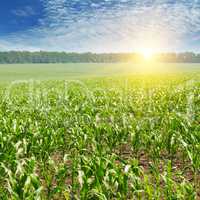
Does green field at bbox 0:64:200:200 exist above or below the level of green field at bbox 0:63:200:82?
above

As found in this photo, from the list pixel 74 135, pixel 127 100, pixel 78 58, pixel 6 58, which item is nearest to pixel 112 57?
pixel 78 58

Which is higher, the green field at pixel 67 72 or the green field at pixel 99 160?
the green field at pixel 99 160

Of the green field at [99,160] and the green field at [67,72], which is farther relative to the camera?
the green field at [67,72]

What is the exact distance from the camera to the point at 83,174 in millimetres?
4465

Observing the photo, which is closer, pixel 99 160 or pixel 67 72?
pixel 99 160

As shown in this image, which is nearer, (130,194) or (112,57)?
(130,194)

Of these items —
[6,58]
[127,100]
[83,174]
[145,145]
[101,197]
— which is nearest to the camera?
[101,197]

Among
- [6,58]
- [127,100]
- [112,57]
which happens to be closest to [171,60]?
[112,57]

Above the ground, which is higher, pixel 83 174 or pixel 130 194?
pixel 83 174

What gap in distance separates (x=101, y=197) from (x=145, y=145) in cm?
299

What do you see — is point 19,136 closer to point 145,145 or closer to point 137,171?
point 145,145

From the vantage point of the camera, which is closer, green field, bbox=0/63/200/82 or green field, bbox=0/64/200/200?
green field, bbox=0/64/200/200

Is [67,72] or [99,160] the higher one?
[99,160]

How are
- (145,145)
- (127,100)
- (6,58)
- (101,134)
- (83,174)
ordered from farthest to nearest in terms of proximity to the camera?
1. (6,58)
2. (127,100)
3. (101,134)
4. (145,145)
5. (83,174)
